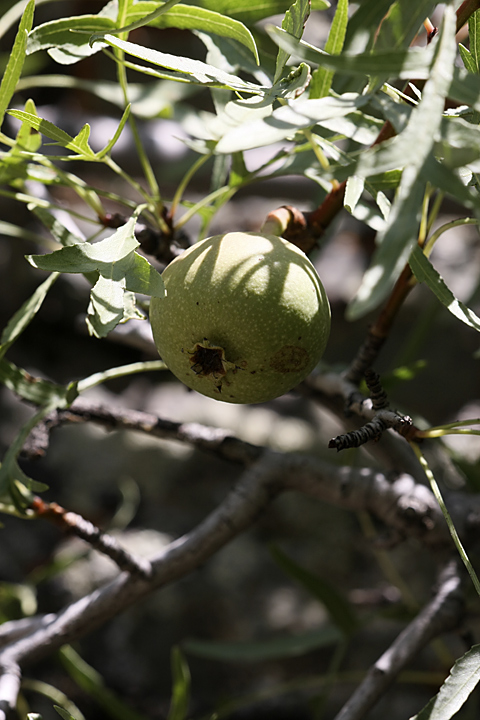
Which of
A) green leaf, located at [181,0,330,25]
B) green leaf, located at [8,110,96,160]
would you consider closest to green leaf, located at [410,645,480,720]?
green leaf, located at [8,110,96,160]

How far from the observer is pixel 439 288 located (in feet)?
1.51

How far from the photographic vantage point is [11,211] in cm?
188

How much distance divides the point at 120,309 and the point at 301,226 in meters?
0.29

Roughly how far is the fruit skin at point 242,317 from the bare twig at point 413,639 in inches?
15.1

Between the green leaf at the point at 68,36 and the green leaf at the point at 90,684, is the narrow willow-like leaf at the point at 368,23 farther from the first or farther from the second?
the green leaf at the point at 90,684

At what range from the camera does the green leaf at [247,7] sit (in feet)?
1.93

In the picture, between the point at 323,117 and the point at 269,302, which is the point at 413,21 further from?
the point at 269,302

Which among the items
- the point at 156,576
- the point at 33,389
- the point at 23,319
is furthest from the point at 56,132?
the point at 156,576

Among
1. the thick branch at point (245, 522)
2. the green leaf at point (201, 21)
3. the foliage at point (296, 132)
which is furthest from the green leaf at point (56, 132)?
the thick branch at point (245, 522)

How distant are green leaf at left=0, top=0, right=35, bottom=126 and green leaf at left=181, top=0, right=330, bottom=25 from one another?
0.17m

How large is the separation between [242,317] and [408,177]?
0.19 meters

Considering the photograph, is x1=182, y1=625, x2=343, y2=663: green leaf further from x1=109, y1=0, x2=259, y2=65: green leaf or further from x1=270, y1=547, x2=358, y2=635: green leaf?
x1=109, y1=0, x2=259, y2=65: green leaf

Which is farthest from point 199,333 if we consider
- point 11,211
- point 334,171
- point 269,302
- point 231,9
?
point 11,211

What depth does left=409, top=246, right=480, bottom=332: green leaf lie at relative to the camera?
459 mm
